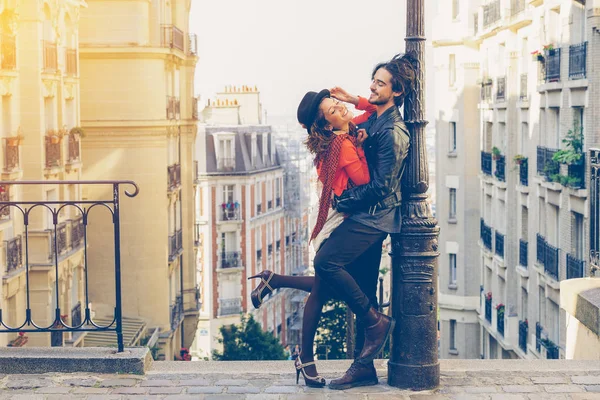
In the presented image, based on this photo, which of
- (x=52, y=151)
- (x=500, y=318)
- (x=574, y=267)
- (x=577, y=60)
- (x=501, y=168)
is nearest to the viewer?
(x=577, y=60)

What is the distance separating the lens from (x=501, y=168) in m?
37.0

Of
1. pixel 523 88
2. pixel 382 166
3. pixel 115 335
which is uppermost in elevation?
pixel 523 88

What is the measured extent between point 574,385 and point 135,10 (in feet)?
94.8

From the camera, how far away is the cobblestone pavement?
25.6 feet

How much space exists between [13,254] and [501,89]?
60.2 ft

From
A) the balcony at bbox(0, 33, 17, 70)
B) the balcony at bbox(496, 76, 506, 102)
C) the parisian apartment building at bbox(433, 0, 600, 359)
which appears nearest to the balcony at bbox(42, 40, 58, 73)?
the balcony at bbox(0, 33, 17, 70)

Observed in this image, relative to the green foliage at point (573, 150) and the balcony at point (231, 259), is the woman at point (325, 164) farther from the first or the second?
the balcony at point (231, 259)

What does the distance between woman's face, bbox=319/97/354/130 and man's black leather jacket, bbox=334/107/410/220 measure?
0.70 feet

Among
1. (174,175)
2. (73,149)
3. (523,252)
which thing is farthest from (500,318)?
(73,149)

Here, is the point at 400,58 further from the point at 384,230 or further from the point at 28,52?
the point at 28,52

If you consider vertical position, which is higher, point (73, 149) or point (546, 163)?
point (73, 149)

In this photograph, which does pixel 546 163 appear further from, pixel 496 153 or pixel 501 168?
pixel 496 153

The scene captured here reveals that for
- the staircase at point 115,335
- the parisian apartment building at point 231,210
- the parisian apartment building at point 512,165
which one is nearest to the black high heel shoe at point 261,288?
the parisian apartment building at point 512,165

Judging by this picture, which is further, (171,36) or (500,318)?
(171,36)
